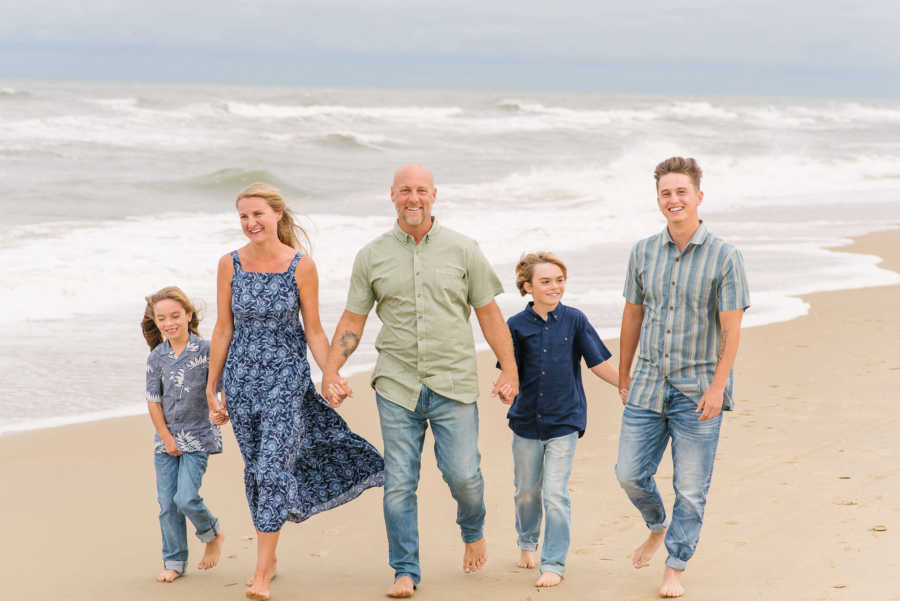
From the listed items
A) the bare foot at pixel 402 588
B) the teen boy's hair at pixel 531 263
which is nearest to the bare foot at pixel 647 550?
the bare foot at pixel 402 588

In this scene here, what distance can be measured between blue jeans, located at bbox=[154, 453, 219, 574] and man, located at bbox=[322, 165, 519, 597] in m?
0.71

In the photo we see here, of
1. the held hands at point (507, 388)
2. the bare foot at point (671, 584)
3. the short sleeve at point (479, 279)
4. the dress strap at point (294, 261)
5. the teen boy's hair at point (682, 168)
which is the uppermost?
the teen boy's hair at point (682, 168)

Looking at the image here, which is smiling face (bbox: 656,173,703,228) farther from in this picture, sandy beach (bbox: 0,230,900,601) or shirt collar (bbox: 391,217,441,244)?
sandy beach (bbox: 0,230,900,601)

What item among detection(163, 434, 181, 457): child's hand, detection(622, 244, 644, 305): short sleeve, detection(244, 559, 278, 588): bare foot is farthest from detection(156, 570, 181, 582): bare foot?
detection(622, 244, 644, 305): short sleeve

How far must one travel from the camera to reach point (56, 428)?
6.28 metres

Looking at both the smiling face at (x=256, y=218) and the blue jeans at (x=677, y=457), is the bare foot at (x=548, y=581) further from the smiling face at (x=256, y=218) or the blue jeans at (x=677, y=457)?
the smiling face at (x=256, y=218)

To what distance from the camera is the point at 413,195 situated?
4031mm

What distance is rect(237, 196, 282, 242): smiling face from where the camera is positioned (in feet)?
13.7

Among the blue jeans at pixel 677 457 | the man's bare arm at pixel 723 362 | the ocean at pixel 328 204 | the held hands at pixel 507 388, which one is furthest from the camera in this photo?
the ocean at pixel 328 204

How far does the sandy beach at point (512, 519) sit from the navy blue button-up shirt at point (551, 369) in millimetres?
647

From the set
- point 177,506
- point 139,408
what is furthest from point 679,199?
point 139,408

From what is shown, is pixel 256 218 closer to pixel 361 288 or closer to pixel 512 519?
pixel 361 288

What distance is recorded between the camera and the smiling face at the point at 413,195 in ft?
13.3

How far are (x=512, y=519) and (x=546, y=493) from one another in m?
0.80
